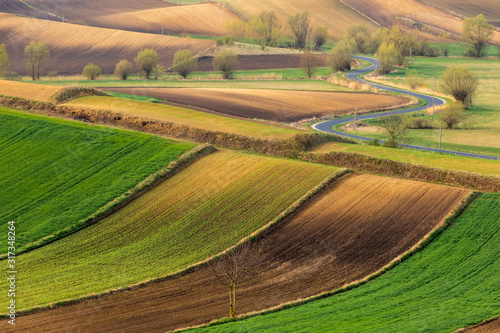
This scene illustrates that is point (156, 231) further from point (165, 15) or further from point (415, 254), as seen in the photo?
point (165, 15)

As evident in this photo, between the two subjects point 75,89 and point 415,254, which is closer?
point 415,254

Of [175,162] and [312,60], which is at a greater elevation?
[312,60]

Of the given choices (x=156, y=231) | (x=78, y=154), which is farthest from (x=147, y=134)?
(x=156, y=231)

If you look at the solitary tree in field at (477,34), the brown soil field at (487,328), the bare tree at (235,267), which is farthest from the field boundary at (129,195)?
the solitary tree in field at (477,34)

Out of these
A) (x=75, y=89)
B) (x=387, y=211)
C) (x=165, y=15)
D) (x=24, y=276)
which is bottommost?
(x=24, y=276)

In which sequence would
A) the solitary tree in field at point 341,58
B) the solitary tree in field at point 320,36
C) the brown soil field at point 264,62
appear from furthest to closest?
1. the solitary tree in field at point 320,36
2. the solitary tree in field at point 341,58
3. the brown soil field at point 264,62

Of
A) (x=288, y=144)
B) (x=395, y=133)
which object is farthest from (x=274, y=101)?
(x=288, y=144)

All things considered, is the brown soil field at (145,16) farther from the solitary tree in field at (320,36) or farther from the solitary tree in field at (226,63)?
the solitary tree in field at (226,63)
